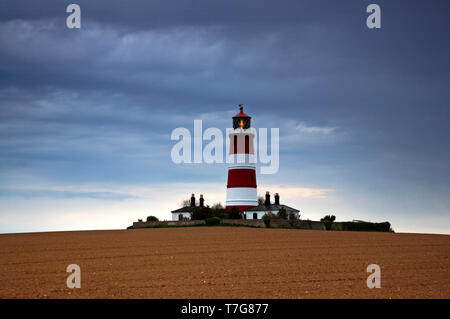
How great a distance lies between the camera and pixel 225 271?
17406 mm

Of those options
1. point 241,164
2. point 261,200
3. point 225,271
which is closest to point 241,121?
point 241,164

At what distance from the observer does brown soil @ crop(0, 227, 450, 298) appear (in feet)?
45.6

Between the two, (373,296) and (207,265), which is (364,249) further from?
(373,296)

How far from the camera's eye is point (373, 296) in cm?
1341

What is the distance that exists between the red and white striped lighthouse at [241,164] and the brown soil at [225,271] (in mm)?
30986

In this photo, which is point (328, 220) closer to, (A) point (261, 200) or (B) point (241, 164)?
(B) point (241, 164)

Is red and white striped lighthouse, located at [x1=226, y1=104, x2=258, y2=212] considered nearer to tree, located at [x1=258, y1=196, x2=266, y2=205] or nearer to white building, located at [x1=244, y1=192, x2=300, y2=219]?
white building, located at [x1=244, y1=192, x2=300, y2=219]

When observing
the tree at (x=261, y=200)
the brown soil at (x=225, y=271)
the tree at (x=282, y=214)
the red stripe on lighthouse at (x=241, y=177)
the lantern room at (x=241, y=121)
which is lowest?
the brown soil at (x=225, y=271)

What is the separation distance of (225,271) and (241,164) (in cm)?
4036

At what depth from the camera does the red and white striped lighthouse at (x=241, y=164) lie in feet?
189

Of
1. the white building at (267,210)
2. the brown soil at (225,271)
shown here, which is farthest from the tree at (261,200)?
the brown soil at (225,271)

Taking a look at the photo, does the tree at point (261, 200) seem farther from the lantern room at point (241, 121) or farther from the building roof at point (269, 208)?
the lantern room at point (241, 121)

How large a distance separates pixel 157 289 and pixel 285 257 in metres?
8.62
